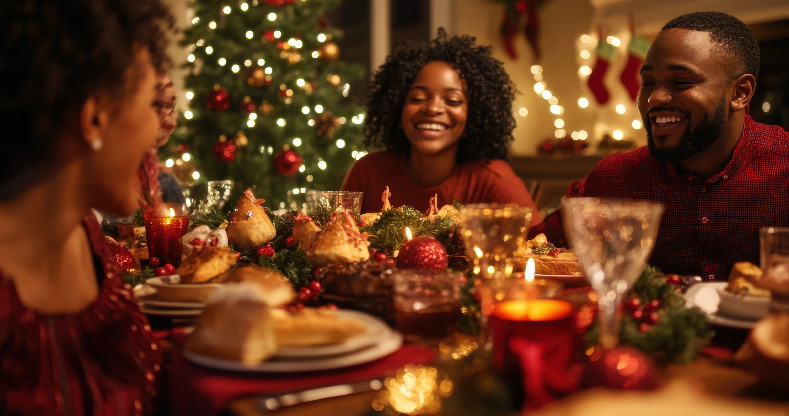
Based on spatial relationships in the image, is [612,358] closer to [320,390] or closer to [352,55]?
[320,390]

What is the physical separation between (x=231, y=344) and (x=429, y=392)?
28 cm

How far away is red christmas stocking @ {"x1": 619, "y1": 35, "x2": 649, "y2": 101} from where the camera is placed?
5445 mm

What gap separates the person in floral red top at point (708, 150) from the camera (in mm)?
2049

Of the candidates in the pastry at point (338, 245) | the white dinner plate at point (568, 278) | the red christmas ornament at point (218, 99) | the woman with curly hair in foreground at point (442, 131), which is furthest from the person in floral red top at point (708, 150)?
the red christmas ornament at point (218, 99)

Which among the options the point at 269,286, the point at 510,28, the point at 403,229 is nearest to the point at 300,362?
the point at 269,286

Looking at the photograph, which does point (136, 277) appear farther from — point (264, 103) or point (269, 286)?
point (264, 103)

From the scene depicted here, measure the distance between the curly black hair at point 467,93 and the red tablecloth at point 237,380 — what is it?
248 centimetres

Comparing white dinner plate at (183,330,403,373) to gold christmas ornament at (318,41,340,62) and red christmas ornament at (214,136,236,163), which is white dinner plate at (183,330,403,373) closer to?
red christmas ornament at (214,136,236,163)

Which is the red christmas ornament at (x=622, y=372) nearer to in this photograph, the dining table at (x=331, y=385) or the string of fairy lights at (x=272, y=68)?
the dining table at (x=331, y=385)

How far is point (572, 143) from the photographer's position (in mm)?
5934

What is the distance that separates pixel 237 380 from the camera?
837 mm

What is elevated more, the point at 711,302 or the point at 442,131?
the point at 442,131

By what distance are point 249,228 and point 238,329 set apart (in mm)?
901

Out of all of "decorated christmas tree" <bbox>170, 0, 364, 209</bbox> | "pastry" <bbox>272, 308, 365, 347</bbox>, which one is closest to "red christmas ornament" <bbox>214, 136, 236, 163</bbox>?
"decorated christmas tree" <bbox>170, 0, 364, 209</bbox>
